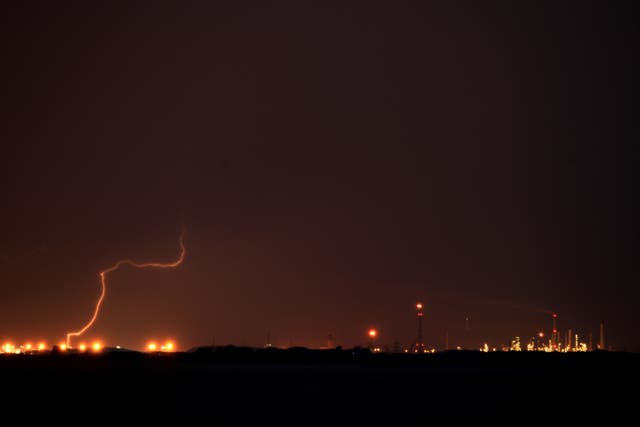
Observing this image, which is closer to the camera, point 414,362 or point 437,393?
point 437,393

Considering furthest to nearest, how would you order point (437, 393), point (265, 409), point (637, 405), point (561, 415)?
point (437, 393) < point (637, 405) < point (265, 409) < point (561, 415)

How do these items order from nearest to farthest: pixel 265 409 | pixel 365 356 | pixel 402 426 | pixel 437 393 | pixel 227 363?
pixel 402 426 < pixel 265 409 < pixel 437 393 < pixel 227 363 < pixel 365 356

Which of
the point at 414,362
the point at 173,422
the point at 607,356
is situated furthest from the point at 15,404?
the point at 607,356

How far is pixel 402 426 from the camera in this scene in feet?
141

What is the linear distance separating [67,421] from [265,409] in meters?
14.4

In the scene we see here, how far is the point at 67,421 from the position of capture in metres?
40.2

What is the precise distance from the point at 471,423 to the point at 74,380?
144ft

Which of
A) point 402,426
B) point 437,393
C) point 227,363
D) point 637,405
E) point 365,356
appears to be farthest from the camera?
point 365,356

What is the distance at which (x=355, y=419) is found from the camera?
45500 mm

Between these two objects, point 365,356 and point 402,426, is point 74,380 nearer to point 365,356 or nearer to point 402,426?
point 402,426

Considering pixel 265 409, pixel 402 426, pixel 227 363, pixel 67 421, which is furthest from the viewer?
pixel 227 363

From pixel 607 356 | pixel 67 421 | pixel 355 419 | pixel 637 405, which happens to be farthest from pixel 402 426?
pixel 607 356

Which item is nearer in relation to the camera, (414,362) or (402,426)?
(402,426)

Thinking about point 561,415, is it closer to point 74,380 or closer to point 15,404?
point 15,404
